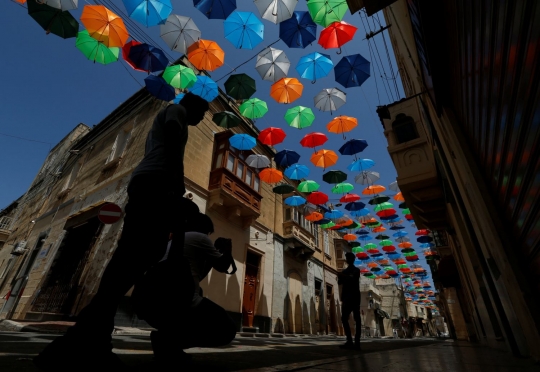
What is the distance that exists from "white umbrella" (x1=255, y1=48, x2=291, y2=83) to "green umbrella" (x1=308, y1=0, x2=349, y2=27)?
1.90 metres

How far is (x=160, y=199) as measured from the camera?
4.95 feet

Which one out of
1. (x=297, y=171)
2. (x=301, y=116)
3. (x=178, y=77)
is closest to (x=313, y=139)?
(x=301, y=116)

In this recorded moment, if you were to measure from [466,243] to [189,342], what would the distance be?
22.6 ft

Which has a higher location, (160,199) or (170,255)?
(160,199)

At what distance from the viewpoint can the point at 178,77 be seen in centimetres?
941

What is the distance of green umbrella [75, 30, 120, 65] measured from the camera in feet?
25.4

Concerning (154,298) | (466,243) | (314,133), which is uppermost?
(314,133)

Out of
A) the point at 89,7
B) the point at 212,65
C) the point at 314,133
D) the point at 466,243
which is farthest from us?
the point at 314,133

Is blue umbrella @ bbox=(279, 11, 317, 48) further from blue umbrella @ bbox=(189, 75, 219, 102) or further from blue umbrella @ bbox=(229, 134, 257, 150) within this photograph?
blue umbrella @ bbox=(229, 134, 257, 150)

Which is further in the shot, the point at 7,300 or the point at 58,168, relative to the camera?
the point at 58,168

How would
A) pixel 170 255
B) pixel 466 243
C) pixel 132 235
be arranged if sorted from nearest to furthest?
pixel 170 255 < pixel 132 235 < pixel 466 243

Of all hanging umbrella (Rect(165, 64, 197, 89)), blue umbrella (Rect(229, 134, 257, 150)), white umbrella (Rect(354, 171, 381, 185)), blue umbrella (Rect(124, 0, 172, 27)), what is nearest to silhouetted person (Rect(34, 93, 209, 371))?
blue umbrella (Rect(124, 0, 172, 27))

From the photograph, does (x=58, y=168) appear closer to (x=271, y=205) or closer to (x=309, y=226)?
(x=271, y=205)

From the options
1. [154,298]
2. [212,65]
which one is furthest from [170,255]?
[212,65]
